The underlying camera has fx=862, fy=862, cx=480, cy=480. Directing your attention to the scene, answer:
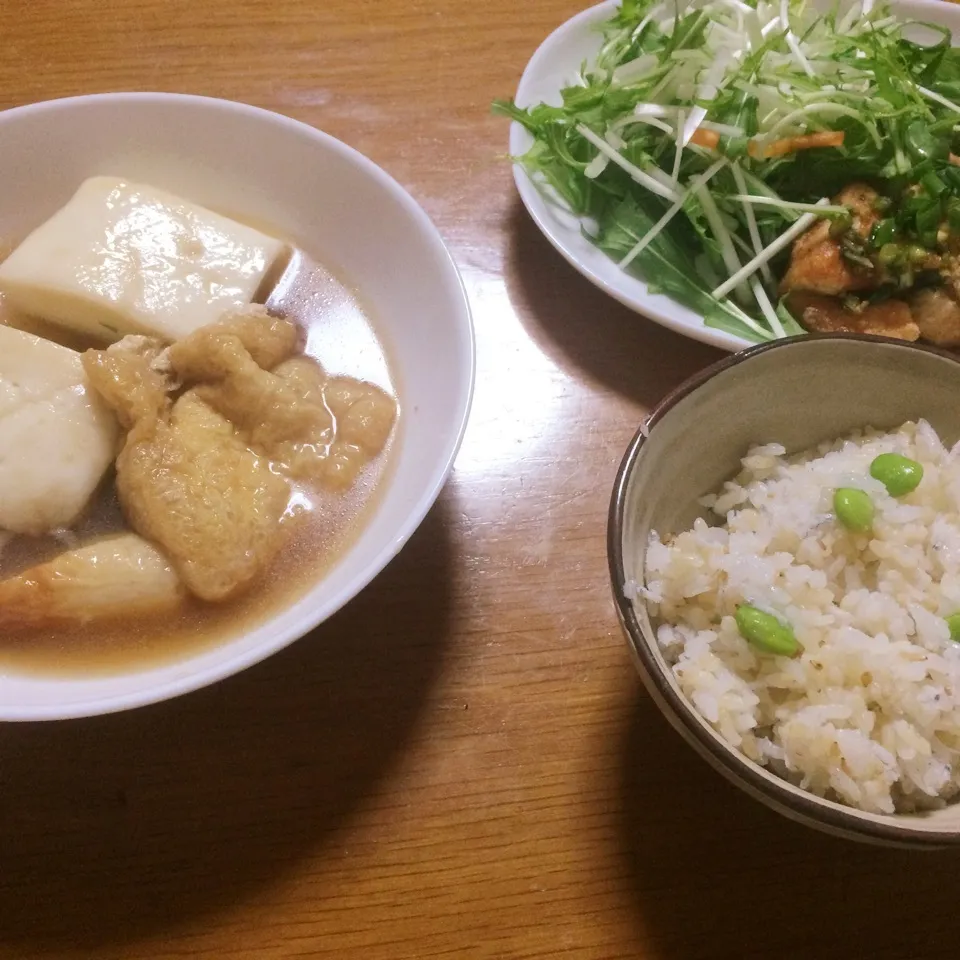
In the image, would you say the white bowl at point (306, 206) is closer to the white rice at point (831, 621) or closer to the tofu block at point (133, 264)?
the tofu block at point (133, 264)

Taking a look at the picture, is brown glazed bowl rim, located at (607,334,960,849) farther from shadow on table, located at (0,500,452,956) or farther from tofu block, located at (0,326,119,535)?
tofu block, located at (0,326,119,535)

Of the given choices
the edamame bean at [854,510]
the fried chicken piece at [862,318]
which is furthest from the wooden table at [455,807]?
the fried chicken piece at [862,318]

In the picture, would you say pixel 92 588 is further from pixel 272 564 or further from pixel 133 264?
pixel 133 264

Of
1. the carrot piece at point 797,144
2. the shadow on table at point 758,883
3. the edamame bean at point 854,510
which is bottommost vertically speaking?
the shadow on table at point 758,883

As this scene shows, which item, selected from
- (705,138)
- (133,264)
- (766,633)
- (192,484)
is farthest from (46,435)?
(705,138)

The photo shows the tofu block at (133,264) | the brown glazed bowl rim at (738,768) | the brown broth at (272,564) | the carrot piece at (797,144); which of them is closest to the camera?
the brown glazed bowl rim at (738,768)

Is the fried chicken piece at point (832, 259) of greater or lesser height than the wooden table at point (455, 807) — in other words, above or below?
above

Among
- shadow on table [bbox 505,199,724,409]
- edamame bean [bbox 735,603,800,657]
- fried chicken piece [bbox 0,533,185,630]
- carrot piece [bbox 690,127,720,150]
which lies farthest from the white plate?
fried chicken piece [bbox 0,533,185,630]
